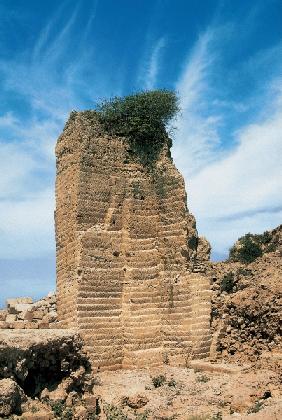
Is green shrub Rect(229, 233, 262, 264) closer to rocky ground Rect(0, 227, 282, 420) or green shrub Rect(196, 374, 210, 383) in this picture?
rocky ground Rect(0, 227, 282, 420)

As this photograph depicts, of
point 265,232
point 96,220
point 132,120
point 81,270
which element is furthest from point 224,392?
point 265,232

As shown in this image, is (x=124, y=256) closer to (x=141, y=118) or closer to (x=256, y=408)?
(x=141, y=118)

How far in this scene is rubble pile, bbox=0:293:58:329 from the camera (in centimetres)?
1354

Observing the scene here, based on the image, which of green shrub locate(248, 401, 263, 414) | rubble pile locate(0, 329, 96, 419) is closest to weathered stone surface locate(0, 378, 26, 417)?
rubble pile locate(0, 329, 96, 419)

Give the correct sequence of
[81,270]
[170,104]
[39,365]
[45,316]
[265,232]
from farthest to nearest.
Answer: [265,232] → [170,104] → [45,316] → [81,270] → [39,365]

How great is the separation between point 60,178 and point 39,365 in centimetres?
585

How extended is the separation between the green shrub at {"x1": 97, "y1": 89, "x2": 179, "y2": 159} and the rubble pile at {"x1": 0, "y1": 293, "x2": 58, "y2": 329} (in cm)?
521

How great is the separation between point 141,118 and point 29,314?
Answer: 20.7ft

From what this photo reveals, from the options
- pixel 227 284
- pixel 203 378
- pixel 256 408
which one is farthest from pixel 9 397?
pixel 227 284

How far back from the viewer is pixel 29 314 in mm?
15102

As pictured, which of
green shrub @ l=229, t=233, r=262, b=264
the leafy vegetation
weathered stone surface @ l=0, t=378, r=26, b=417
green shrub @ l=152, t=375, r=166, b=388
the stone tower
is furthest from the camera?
the leafy vegetation

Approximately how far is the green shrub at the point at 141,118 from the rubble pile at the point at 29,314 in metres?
5.21

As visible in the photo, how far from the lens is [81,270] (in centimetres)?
1389

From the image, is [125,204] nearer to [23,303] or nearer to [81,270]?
[81,270]
